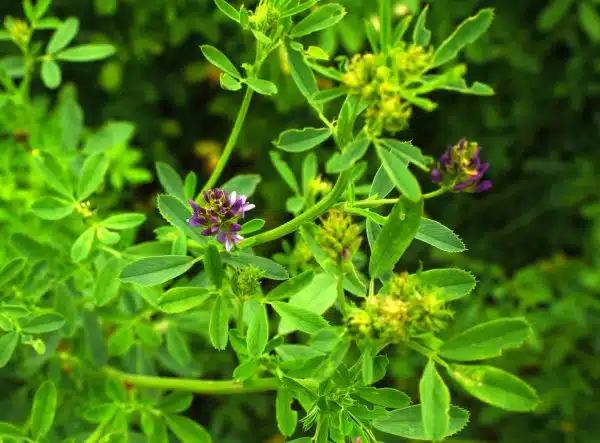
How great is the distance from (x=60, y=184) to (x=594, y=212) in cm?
159

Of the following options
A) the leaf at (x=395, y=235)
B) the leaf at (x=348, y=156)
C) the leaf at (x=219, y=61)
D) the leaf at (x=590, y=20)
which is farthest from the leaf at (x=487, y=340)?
the leaf at (x=590, y=20)

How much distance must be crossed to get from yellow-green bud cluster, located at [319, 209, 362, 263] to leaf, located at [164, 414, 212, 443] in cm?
49

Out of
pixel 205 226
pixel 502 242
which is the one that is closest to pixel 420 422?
pixel 205 226

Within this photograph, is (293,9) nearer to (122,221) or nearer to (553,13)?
(122,221)

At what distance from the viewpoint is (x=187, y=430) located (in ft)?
4.32

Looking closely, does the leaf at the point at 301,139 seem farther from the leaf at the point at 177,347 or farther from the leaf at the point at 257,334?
the leaf at the point at 177,347

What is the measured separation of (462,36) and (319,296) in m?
0.35

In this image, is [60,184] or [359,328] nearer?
[359,328]

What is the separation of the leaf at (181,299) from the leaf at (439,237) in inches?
11.1

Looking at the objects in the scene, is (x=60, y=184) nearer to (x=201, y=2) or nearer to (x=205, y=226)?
(x=205, y=226)

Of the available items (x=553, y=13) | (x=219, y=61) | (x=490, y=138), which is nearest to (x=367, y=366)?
(x=219, y=61)

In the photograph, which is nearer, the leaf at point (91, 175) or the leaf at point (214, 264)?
the leaf at point (214, 264)

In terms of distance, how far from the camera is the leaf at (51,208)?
134 centimetres

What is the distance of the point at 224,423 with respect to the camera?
2463 millimetres
